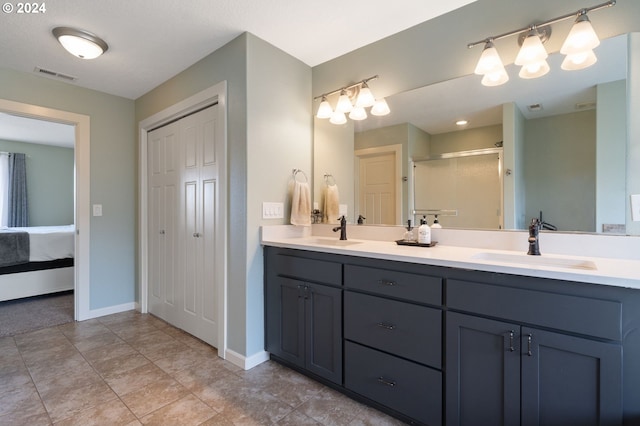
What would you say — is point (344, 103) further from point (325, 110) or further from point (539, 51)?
point (539, 51)

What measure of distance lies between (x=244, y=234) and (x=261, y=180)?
41cm

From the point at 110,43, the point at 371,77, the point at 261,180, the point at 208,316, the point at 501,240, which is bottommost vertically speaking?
the point at 208,316

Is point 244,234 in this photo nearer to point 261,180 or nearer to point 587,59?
point 261,180

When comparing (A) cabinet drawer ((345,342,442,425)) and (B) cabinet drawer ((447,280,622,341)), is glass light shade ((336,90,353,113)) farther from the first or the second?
(A) cabinet drawer ((345,342,442,425))

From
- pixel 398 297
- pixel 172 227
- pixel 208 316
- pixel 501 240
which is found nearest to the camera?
pixel 398 297

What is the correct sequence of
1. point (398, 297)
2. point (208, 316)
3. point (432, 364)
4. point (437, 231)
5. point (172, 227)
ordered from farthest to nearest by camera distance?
point (172, 227), point (208, 316), point (437, 231), point (398, 297), point (432, 364)

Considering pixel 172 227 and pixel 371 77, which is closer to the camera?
pixel 371 77

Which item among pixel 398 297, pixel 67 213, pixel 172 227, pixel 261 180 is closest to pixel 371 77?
pixel 261 180

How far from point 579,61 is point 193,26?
7.42 ft

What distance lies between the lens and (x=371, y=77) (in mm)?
2191

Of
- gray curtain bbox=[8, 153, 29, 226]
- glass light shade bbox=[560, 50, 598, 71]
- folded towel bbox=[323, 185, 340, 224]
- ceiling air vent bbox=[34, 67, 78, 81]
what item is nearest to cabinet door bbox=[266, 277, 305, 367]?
folded towel bbox=[323, 185, 340, 224]

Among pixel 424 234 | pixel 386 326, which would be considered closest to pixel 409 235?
pixel 424 234

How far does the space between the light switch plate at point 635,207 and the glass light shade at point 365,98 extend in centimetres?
152

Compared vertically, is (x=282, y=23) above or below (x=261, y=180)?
above
